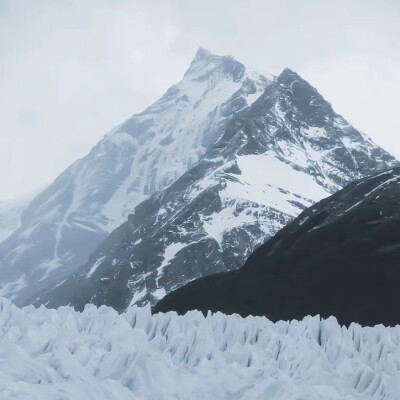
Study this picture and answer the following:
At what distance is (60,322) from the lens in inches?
1975

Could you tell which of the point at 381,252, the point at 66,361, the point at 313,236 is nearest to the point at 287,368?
the point at 66,361

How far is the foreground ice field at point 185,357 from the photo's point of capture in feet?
137

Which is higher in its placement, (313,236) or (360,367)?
(313,236)

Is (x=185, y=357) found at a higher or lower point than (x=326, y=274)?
lower

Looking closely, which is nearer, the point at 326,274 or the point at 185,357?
the point at 185,357

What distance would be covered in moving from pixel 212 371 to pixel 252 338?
548 cm

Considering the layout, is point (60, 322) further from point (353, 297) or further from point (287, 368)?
point (353, 297)

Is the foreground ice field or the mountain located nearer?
the foreground ice field

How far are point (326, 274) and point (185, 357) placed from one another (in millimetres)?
→ 58596

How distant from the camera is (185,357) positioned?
4716 cm

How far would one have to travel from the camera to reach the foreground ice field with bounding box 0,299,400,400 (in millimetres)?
41625

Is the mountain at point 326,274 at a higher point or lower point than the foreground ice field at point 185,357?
higher

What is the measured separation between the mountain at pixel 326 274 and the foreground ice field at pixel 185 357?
3833cm

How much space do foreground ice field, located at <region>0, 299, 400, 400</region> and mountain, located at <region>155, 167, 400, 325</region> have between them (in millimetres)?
38333
